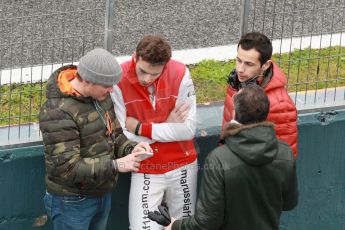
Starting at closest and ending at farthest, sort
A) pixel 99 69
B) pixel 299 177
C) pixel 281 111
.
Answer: pixel 99 69 < pixel 281 111 < pixel 299 177

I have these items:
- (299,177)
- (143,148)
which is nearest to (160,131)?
(143,148)

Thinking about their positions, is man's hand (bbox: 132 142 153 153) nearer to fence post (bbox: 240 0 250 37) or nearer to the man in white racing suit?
the man in white racing suit

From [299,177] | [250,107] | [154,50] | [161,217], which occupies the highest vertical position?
[154,50]

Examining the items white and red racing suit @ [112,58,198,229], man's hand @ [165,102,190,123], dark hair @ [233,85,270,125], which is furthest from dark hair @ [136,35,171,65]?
dark hair @ [233,85,270,125]

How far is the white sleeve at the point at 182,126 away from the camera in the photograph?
7.23 metres

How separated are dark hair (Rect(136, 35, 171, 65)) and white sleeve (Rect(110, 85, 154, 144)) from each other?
14.6 inches

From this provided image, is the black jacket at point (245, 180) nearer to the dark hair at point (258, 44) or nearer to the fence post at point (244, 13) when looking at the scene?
the dark hair at point (258, 44)

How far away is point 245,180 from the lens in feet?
20.6

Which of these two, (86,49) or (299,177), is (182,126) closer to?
(86,49)

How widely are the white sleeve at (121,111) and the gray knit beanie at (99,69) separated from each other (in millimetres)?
442

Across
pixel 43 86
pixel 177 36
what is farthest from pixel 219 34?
pixel 43 86

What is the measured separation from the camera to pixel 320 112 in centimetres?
838

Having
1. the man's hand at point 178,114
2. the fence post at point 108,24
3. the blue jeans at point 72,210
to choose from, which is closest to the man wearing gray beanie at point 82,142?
the blue jeans at point 72,210

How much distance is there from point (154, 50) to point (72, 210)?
4.03 ft
